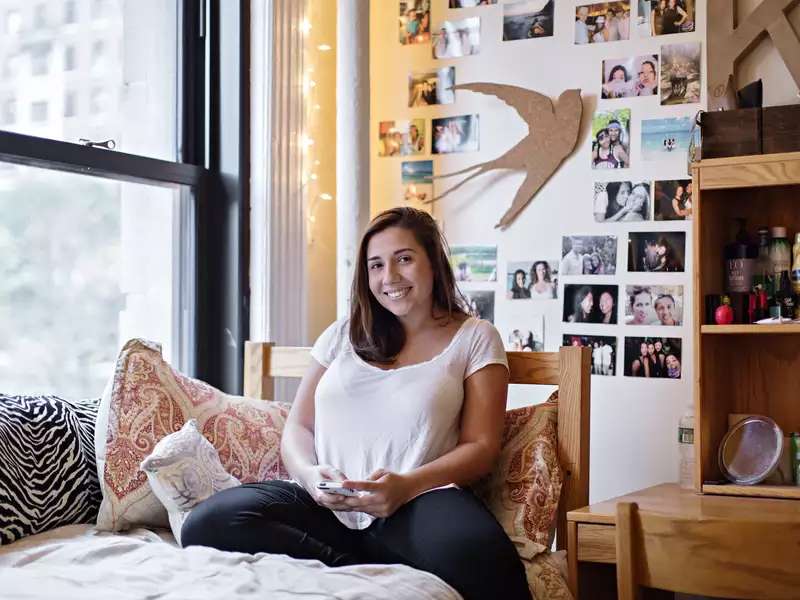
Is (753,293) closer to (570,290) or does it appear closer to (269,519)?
(570,290)

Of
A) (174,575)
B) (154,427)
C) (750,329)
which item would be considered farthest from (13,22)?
(750,329)

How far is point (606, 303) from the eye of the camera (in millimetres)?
2859

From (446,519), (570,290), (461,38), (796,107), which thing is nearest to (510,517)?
(446,519)

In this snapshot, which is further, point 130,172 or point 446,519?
point 130,172

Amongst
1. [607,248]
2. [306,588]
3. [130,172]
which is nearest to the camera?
[306,588]

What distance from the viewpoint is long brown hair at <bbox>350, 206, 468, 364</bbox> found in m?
2.34

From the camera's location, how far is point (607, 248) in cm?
286

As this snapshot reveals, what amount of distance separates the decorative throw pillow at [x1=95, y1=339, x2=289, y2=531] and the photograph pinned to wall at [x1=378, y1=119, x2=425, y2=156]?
3.28ft

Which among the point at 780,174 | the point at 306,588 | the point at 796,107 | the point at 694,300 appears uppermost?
the point at 796,107

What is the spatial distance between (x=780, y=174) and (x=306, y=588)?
1369 millimetres

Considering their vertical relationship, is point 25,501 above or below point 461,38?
below

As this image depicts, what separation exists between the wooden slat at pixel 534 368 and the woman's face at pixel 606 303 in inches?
20.9

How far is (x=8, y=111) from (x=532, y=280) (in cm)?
140

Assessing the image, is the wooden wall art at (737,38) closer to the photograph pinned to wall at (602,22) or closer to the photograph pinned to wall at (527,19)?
the photograph pinned to wall at (602,22)
